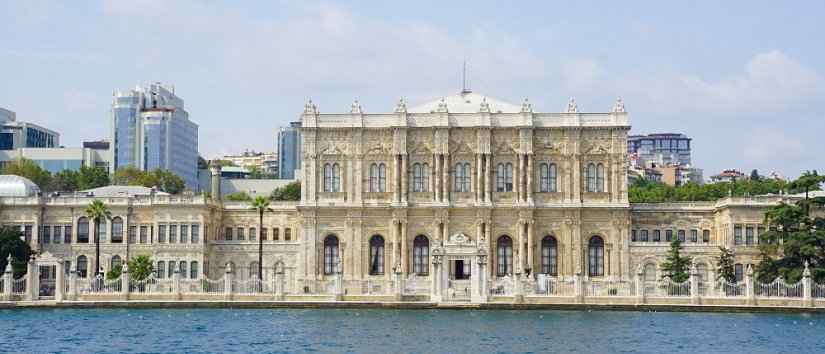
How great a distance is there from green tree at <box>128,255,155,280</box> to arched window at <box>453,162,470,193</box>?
16.5 meters

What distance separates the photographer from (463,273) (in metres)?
76.1

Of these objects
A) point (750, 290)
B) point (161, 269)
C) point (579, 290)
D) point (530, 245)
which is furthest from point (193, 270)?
point (750, 290)

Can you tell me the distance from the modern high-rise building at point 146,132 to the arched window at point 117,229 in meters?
60.2

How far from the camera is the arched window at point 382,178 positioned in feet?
260

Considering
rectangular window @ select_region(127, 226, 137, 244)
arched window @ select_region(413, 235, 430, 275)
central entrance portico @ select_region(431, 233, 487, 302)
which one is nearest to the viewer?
central entrance portico @ select_region(431, 233, 487, 302)

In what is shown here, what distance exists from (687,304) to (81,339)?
25.9 metres

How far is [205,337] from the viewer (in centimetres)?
5012

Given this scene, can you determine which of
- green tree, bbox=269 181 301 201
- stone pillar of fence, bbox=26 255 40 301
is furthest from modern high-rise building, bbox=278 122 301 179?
stone pillar of fence, bbox=26 255 40 301

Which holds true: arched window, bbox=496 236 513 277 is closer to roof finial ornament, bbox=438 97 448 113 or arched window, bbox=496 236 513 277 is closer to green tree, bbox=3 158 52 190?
roof finial ornament, bbox=438 97 448 113

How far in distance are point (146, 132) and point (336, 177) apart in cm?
6594

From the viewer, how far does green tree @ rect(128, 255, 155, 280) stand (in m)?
72.0

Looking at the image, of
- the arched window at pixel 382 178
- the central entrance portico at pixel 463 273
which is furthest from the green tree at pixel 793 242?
the arched window at pixel 382 178

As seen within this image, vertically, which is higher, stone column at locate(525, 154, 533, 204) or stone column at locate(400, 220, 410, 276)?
stone column at locate(525, 154, 533, 204)

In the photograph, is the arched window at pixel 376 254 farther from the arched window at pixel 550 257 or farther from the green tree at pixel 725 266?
the green tree at pixel 725 266
